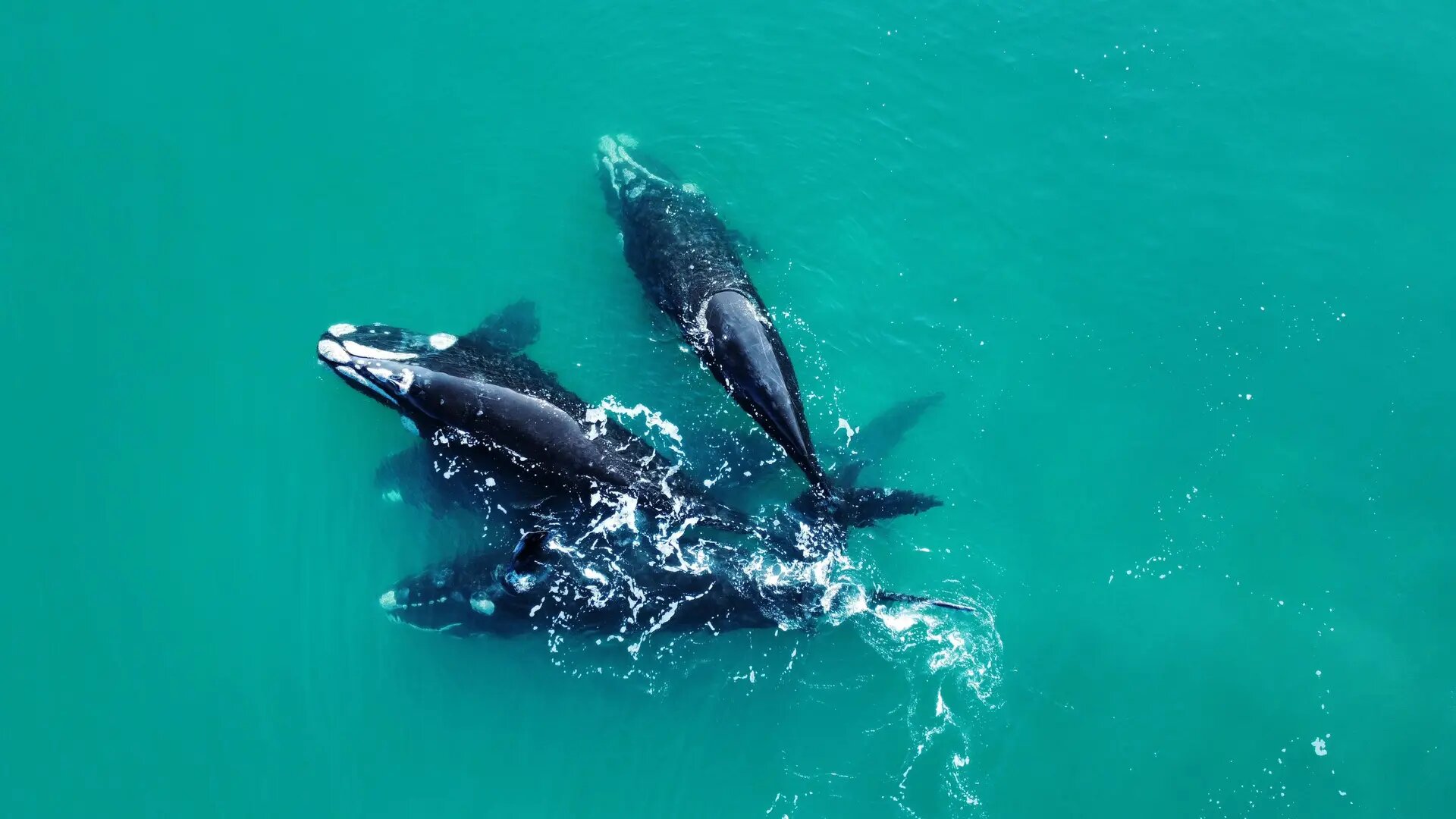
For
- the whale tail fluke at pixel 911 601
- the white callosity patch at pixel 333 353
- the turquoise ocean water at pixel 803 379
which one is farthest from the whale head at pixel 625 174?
the whale tail fluke at pixel 911 601

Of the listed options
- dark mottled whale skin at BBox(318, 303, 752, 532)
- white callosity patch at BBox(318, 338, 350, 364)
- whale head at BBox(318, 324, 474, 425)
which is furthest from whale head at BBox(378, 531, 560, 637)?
white callosity patch at BBox(318, 338, 350, 364)

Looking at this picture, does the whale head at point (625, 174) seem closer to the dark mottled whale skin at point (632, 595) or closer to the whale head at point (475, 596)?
the whale head at point (475, 596)

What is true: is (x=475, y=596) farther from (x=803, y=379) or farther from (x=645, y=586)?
(x=803, y=379)

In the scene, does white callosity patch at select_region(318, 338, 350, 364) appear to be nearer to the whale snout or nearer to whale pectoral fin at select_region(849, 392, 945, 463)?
the whale snout

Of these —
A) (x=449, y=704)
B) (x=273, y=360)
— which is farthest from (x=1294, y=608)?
(x=273, y=360)

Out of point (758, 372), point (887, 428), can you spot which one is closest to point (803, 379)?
point (758, 372)

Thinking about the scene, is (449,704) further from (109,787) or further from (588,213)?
(588,213)
